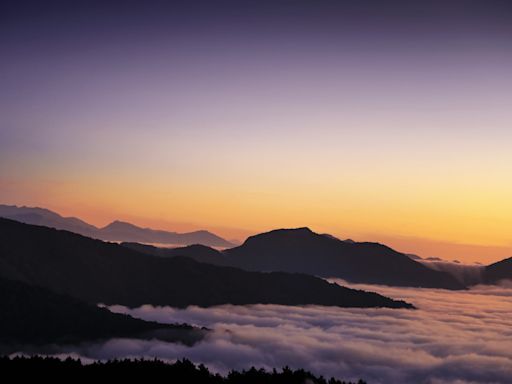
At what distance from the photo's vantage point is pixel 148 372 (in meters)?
123

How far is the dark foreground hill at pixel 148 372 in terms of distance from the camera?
390 ft

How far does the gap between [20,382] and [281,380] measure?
160 ft

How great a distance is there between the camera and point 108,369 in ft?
409

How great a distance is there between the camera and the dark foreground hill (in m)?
119

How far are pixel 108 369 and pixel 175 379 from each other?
45.1 ft

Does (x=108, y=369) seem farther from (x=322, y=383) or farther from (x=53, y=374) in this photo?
(x=322, y=383)

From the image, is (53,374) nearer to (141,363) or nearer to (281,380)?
(141,363)

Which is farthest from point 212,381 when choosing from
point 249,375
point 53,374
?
point 53,374

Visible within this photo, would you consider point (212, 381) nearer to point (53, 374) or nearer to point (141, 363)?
point (141, 363)

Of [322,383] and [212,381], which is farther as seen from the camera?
[322,383]

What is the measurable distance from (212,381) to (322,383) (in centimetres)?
2487

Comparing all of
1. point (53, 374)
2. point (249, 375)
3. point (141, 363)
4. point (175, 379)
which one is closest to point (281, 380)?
point (249, 375)

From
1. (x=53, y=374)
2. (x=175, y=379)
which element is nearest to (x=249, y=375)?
(x=175, y=379)

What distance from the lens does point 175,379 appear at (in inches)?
4761
